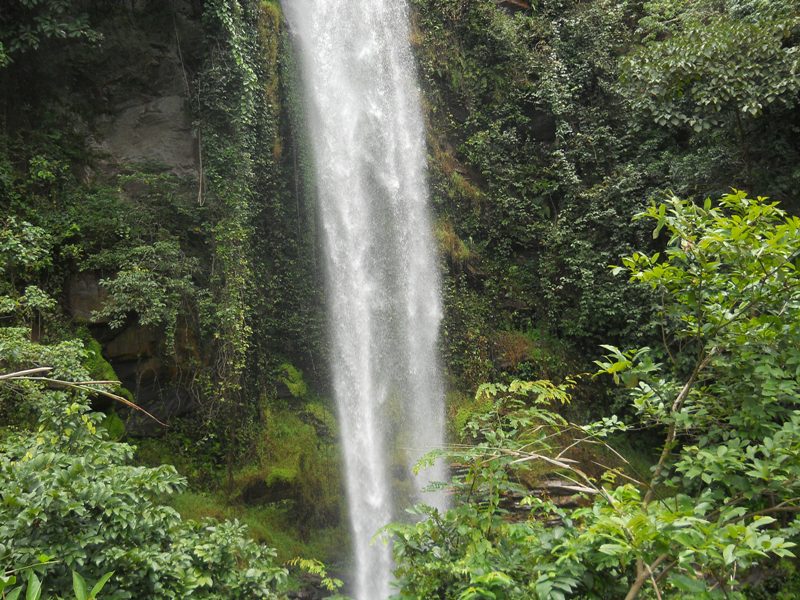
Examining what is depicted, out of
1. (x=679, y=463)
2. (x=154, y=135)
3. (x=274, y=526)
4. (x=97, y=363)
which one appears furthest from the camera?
(x=154, y=135)

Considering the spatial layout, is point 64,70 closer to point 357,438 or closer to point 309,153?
point 309,153

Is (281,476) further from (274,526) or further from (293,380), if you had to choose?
(293,380)

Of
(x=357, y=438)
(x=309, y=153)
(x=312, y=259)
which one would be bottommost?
(x=357, y=438)

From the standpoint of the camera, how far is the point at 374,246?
10523mm

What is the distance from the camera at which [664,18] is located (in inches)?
458

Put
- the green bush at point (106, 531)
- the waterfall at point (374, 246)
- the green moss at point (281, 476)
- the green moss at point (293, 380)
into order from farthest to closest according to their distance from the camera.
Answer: the green moss at point (293, 380) → the waterfall at point (374, 246) → the green moss at point (281, 476) → the green bush at point (106, 531)

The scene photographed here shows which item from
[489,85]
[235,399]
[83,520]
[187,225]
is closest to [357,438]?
[235,399]

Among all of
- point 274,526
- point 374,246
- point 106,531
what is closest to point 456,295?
point 374,246

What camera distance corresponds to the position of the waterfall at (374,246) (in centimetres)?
935

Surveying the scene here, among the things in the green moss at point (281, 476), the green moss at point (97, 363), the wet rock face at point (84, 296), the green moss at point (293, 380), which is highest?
the wet rock face at point (84, 296)

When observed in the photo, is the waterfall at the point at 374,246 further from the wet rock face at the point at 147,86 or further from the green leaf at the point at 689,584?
the green leaf at the point at 689,584

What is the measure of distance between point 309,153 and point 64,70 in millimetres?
4147

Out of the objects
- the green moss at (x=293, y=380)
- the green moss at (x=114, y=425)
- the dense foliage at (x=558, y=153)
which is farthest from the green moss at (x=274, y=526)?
the dense foliage at (x=558, y=153)

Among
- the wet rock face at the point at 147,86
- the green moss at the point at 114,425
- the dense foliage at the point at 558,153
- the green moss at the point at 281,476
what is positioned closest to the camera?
the green moss at the point at 114,425
